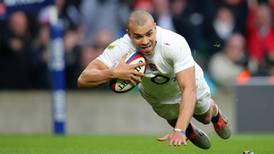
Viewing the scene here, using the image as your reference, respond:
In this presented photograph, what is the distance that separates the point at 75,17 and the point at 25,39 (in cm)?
113

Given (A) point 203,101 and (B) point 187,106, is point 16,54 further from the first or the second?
(B) point 187,106

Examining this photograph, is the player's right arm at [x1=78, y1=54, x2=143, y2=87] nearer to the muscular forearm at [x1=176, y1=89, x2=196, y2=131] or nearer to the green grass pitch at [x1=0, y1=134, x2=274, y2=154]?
the muscular forearm at [x1=176, y1=89, x2=196, y2=131]

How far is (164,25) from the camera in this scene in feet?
63.0

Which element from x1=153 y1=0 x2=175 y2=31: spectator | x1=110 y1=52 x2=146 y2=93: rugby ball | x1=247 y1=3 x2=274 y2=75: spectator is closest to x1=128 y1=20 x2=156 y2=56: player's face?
x1=110 y1=52 x2=146 y2=93: rugby ball

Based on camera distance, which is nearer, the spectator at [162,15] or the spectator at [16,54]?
the spectator at [162,15]

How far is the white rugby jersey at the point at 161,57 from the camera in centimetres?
1102

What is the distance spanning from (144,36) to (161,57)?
55cm

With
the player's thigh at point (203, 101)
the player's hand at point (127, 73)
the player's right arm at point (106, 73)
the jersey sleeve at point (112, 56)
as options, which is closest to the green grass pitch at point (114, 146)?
the player's thigh at point (203, 101)

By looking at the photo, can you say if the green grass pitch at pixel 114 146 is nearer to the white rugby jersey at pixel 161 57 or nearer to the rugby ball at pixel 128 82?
the white rugby jersey at pixel 161 57

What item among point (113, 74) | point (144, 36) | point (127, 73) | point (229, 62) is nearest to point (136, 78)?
point (127, 73)

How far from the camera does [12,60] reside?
19984 millimetres

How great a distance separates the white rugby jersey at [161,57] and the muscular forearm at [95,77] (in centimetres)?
18

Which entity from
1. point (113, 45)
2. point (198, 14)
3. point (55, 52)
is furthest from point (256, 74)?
point (113, 45)

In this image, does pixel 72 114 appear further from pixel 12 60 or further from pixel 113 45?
pixel 113 45
